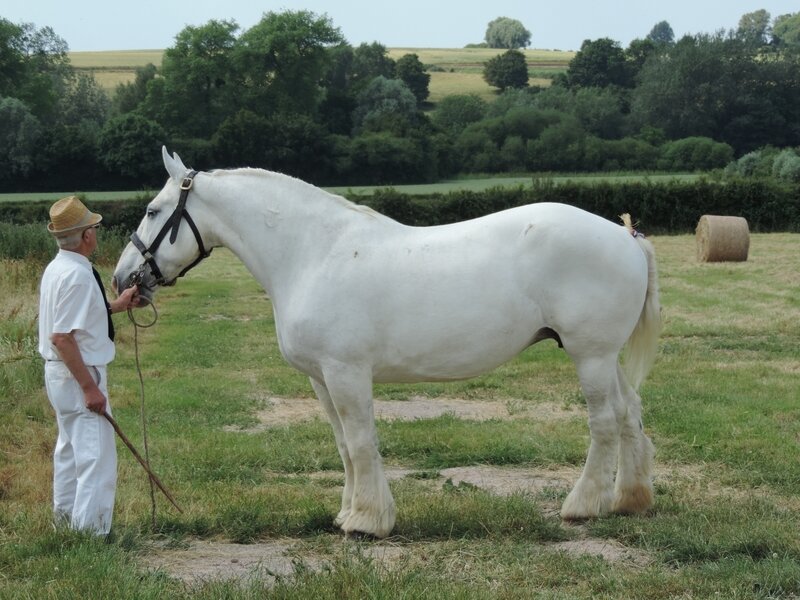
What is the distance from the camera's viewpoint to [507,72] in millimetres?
84938

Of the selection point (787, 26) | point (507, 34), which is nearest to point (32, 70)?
point (507, 34)

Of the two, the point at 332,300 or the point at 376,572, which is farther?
the point at 332,300

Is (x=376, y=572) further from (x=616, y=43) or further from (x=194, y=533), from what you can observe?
(x=616, y=43)

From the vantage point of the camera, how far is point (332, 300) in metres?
5.68

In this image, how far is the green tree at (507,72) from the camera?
280 ft

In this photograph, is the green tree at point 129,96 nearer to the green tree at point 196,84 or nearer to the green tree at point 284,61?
the green tree at point 196,84

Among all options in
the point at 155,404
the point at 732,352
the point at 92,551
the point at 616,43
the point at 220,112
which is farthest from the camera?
the point at 616,43

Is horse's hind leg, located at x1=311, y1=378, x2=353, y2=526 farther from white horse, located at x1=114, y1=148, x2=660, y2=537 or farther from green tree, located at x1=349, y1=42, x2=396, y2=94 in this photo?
green tree, located at x1=349, y1=42, x2=396, y2=94

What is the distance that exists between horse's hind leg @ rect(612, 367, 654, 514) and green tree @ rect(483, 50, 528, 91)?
80696 mm

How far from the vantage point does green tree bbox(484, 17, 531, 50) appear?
142375mm

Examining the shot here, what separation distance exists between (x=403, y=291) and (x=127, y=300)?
1.62 meters

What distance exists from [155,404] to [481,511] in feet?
15.8

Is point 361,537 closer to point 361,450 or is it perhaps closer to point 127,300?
point 361,450

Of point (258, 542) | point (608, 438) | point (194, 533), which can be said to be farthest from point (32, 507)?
point (608, 438)
